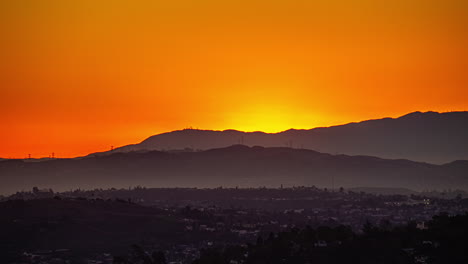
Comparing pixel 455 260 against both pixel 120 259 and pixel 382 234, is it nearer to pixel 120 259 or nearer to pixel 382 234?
pixel 382 234

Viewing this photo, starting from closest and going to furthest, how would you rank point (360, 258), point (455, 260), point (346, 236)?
point (455, 260) < point (360, 258) < point (346, 236)

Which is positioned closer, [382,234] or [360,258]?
[360,258]

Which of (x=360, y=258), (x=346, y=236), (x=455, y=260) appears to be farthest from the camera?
(x=346, y=236)

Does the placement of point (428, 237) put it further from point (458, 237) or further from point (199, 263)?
point (199, 263)

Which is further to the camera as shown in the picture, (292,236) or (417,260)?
(292,236)

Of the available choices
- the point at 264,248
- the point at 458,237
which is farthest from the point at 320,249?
the point at 458,237

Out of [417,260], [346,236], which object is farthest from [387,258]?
[346,236]

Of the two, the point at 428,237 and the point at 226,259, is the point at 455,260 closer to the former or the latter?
the point at 428,237
